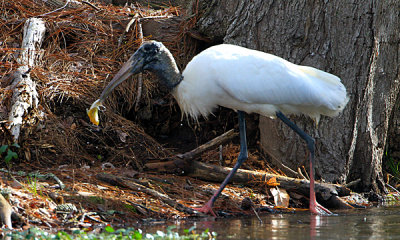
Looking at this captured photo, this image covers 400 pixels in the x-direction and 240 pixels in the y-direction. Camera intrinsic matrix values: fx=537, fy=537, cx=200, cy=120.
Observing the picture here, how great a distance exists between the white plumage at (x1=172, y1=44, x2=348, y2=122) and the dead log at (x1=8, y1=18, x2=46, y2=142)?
1.86 metres

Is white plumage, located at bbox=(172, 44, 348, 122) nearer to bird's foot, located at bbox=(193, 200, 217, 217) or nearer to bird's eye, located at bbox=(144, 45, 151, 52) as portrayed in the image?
bird's eye, located at bbox=(144, 45, 151, 52)

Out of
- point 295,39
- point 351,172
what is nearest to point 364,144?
point 351,172

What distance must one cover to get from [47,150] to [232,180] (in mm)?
2186

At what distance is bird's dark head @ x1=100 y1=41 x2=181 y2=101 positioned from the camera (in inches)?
230

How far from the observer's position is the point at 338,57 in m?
6.48

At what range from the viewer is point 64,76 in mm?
7016

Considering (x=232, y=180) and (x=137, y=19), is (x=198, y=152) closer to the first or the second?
(x=232, y=180)

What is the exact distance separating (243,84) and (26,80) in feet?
8.45

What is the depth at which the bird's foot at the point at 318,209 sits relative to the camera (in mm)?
5701

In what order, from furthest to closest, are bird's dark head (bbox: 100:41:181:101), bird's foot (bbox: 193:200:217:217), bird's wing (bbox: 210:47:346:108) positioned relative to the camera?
bird's dark head (bbox: 100:41:181:101) → bird's wing (bbox: 210:47:346:108) → bird's foot (bbox: 193:200:217:217)

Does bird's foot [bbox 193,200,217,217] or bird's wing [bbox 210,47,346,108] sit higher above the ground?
bird's wing [bbox 210,47,346,108]

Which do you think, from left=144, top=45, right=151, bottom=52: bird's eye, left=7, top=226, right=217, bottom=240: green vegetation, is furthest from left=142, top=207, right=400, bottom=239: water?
left=144, top=45, right=151, bottom=52: bird's eye

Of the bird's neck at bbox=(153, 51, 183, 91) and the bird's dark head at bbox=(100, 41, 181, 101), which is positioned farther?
the bird's neck at bbox=(153, 51, 183, 91)

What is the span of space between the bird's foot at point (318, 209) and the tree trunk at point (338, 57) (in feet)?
3.02
